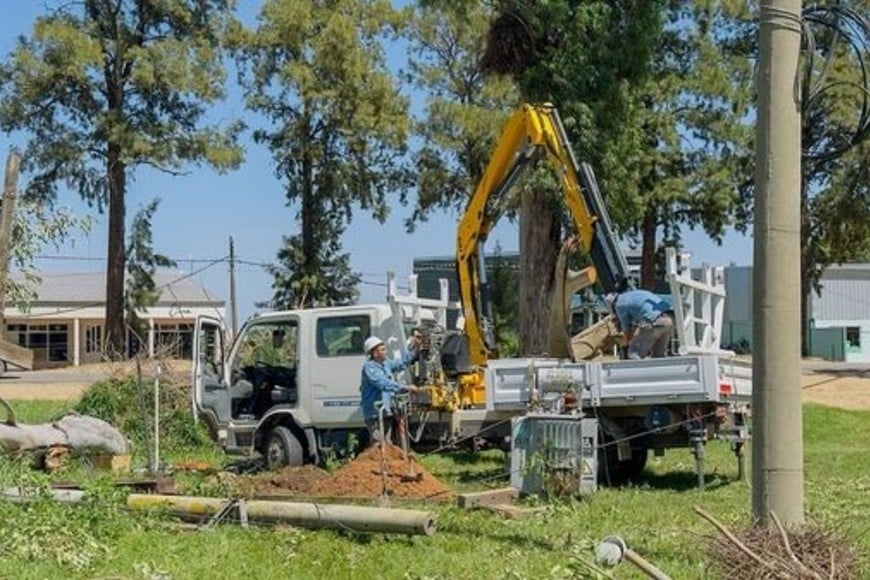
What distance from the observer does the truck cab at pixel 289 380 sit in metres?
17.5

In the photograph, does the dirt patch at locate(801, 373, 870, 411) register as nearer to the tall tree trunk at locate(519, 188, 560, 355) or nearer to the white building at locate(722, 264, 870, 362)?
the tall tree trunk at locate(519, 188, 560, 355)

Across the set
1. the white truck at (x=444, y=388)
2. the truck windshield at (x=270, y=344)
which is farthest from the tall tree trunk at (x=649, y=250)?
the truck windshield at (x=270, y=344)

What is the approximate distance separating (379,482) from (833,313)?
6498cm

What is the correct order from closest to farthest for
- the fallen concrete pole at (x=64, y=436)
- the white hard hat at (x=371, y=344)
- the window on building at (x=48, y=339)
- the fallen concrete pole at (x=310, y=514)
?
the fallen concrete pole at (x=310, y=514), the fallen concrete pole at (x=64, y=436), the white hard hat at (x=371, y=344), the window on building at (x=48, y=339)

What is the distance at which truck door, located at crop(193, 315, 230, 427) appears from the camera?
60.3 feet

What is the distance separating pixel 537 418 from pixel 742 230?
116ft

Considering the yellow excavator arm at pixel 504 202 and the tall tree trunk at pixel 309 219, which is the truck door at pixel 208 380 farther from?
the tall tree trunk at pixel 309 219

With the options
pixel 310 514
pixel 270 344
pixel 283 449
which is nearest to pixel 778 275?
pixel 310 514

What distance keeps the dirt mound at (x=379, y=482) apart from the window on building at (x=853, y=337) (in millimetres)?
56747

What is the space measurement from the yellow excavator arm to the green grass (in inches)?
176

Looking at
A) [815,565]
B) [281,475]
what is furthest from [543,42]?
[815,565]

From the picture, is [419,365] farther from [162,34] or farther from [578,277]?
[162,34]

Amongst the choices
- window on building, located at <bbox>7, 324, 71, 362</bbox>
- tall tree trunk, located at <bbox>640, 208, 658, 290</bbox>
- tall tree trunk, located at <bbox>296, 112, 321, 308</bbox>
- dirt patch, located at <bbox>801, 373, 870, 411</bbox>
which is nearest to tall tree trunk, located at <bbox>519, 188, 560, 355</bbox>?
dirt patch, located at <bbox>801, 373, 870, 411</bbox>

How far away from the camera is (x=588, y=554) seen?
28.6ft
